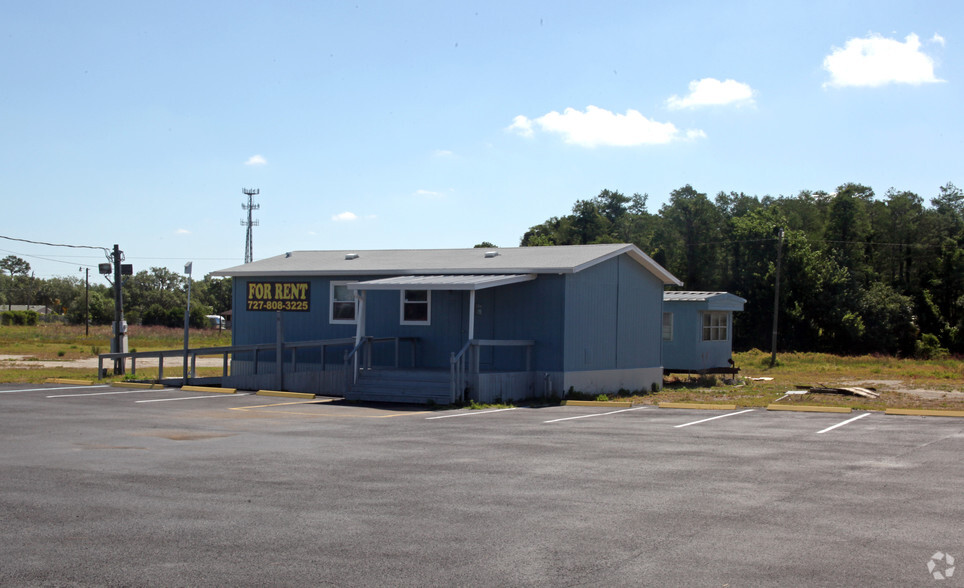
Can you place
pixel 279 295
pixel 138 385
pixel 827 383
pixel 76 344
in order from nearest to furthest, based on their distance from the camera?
pixel 138 385, pixel 279 295, pixel 827 383, pixel 76 344

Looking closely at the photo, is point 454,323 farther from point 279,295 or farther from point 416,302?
point 279,295

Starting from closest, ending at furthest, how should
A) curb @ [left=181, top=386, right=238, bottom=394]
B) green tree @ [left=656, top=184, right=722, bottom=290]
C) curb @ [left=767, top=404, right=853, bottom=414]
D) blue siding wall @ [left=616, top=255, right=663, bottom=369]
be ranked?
curb @ [left=767, top=404, right=853, bottom=414], curb @ [left=181, top=386, right=238, bottom=394], blue siding wall @ [left=616, top=255, right=663, bottom=369], green tree @ [left=656, top=184, right=722, bottom=290]

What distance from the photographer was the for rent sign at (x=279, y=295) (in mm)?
23969

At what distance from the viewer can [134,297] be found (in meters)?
111

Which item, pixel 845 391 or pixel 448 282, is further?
Result: pixel 845 391

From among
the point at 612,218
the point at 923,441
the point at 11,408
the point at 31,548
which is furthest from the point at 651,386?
the point at 612,218

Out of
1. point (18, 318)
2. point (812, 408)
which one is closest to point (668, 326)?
point (812, 408)

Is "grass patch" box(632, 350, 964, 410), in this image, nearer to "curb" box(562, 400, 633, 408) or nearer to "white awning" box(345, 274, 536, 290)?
"curb" box(562, 400, 633, 408)

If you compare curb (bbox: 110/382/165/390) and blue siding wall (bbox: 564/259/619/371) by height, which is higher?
blue siding wall (bbox: 564/259/619/371)

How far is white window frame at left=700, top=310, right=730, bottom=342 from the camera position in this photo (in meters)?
28.5

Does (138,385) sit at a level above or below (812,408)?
below

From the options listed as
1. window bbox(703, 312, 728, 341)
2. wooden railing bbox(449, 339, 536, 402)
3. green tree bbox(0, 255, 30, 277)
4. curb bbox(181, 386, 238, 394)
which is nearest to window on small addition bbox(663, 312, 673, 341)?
window bbox(703, 312, 728, 341)

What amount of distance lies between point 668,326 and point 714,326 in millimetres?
2239

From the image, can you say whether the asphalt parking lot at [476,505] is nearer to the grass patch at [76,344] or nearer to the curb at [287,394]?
the curb at [287,394]
